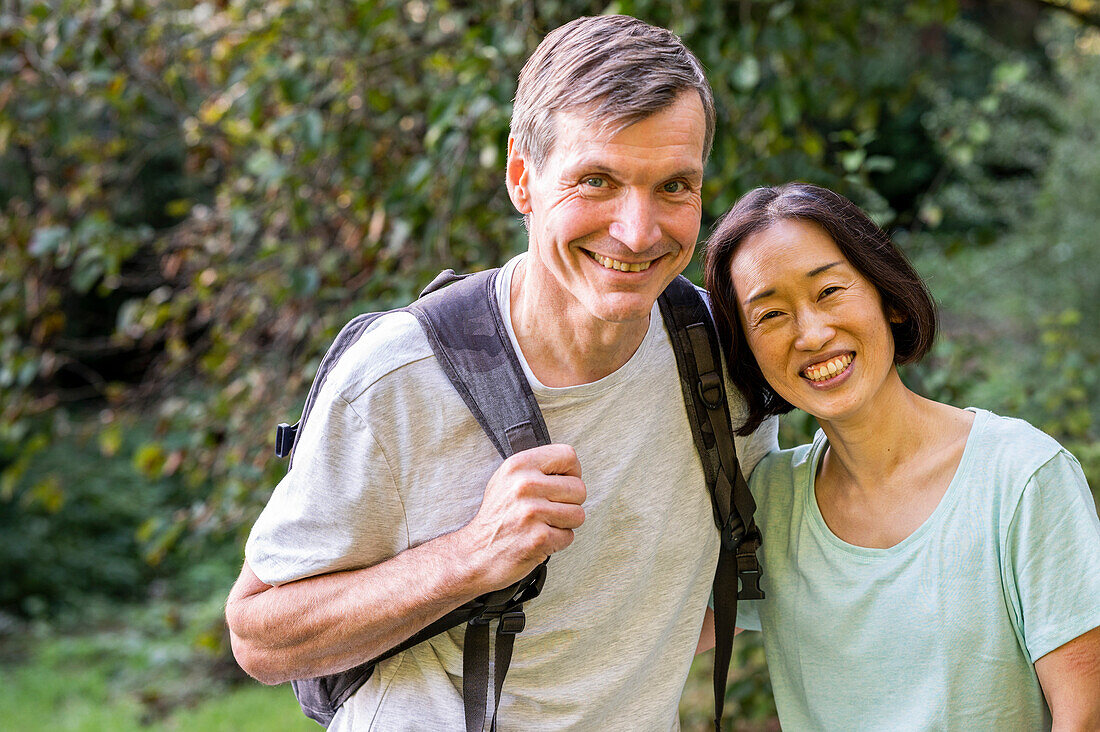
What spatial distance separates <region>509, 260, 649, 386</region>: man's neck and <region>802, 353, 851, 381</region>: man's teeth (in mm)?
328

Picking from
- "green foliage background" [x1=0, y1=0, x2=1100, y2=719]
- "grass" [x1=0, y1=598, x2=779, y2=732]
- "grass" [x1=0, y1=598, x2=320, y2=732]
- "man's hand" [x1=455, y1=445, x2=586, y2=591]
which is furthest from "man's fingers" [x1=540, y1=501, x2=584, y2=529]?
"grass" [x1=0, y1=598, x2=320, y2=732]

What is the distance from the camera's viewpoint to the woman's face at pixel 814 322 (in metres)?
1.67

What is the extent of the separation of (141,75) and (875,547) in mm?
3473

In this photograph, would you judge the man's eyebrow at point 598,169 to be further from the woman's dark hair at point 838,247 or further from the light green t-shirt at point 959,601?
the light green t-shirt at point 959,601

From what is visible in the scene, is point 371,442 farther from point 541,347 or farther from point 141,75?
point 141,75

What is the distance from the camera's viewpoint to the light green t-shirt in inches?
57.9

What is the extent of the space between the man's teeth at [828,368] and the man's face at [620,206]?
0.31 metres

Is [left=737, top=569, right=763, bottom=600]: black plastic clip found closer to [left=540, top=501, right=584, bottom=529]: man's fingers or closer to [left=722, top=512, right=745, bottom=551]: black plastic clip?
[left=722, top=512, right=745, bottom=551]: black plastic clip

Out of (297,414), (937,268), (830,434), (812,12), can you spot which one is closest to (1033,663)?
(830,434)

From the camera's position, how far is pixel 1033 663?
1.51m

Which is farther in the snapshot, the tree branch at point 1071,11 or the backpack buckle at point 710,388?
the tree branch at point 1071,11

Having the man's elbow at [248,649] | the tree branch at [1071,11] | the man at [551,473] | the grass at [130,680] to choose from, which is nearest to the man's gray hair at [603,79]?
the man at [551,473]

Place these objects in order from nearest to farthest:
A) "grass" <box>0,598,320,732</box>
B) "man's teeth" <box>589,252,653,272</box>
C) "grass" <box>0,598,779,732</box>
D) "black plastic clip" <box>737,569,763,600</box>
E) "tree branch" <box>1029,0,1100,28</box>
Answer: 1. "man's teeth" <box>589,252,653,272</box>
2. "black plastic clip" <box>737,569,763,600</box>
3. "tree branch" <box>1029,0,1100,28</box>
4. "grass" <box>0,598,779,732</box>
5. "grass" <box>0,598,320,732</box>

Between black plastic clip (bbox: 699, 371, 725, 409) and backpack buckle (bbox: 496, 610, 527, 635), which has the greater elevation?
black plastic clip (bbox: 699, 371, 725, 409)
